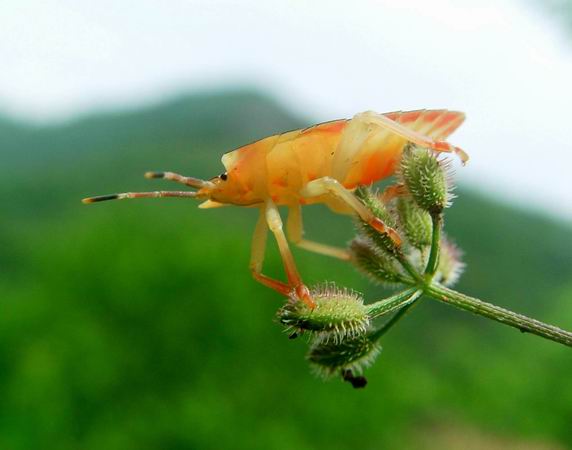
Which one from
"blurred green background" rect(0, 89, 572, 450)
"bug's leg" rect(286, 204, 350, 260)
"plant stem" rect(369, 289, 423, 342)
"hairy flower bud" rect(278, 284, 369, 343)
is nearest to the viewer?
"hairy flower bud" rect(278, 284, 369, 343)

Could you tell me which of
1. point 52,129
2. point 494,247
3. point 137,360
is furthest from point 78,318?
point 52,129

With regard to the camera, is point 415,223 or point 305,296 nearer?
point 305,296

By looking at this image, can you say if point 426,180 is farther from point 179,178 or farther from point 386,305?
point 179,178

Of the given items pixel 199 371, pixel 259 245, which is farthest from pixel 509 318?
pixel 199 371

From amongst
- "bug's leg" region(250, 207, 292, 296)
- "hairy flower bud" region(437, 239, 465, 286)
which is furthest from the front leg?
"hairy flower bud" region(437, 239, 465, 286)

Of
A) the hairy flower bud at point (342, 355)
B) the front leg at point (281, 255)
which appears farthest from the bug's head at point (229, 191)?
the hairy flower bud at point (342, 355)

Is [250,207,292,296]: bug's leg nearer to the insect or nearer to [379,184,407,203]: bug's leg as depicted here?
the insect

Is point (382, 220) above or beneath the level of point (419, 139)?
beneath
